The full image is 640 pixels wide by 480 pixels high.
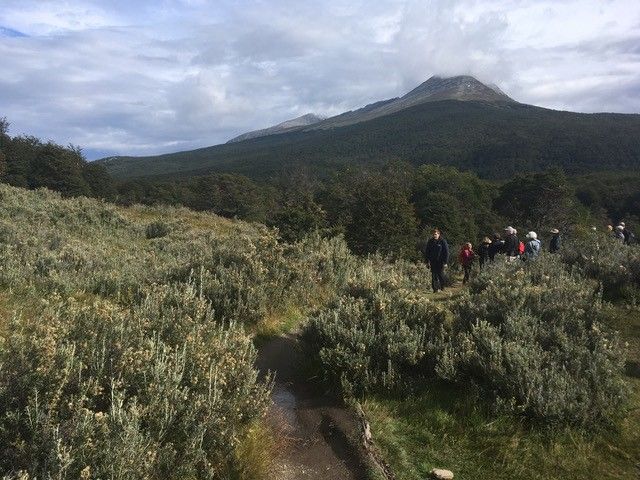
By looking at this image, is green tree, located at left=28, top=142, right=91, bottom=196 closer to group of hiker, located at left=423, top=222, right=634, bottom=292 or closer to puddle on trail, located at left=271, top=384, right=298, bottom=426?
group of hiker, located at left=423, top=222, right=634, bottom=292

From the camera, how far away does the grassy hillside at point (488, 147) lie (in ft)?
425

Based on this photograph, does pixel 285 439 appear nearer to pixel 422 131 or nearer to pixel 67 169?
pixel 67 169

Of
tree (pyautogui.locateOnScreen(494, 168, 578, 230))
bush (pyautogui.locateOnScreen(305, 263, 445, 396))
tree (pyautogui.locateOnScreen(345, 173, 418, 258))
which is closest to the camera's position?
bush (pyautogui.locateOnScreen(305, 263, 445, 396))

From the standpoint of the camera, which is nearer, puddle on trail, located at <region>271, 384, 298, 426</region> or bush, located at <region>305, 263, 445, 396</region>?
puddle on trail, located at <region>271, 384, 298, 426</region>

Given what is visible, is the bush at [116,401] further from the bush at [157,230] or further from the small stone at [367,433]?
the bush at [157,230]

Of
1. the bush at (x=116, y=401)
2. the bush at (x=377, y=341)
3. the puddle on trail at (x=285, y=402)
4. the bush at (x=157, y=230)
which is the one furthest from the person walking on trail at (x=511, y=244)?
the bush at (x=157, y=230)

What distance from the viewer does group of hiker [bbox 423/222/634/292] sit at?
12.0m

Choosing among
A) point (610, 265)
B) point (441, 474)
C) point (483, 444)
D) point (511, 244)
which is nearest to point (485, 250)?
point (511, 244)

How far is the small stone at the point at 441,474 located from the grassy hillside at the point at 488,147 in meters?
117

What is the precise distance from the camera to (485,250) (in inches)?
576

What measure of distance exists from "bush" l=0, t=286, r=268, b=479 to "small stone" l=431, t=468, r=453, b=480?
1.54m

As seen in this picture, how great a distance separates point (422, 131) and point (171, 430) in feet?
635

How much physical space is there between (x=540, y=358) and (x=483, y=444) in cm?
121

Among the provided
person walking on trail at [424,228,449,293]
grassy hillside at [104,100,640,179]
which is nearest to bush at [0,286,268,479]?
person walking on trail at [424,228,449,293]
